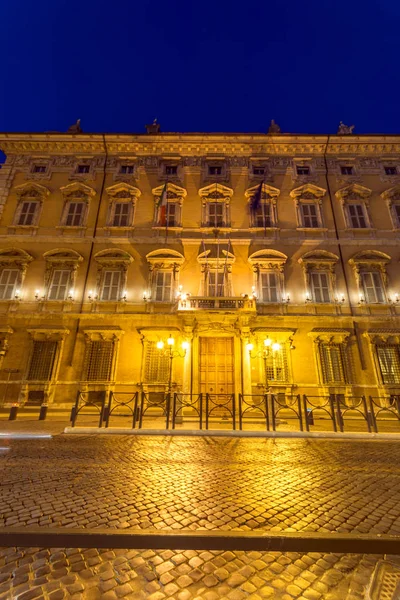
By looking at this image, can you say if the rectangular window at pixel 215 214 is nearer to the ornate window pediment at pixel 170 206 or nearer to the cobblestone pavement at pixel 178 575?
the ornate window pediment at pixel 170 206

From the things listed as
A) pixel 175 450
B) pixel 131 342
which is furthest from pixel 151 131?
pixel 175 450

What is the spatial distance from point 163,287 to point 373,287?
11827 mm

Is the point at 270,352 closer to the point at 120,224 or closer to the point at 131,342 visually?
the point at 131,342

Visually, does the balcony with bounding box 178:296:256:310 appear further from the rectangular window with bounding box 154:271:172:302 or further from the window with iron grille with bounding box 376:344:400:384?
the window with iron grille with bounding box 376:344:400:384

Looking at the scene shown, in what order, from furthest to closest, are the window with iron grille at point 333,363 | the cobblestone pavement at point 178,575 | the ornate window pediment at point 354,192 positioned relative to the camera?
the ornate window pediment at point 354,192, the window with iron grille at point 333,363, the cobblestone pavement at point 178,575

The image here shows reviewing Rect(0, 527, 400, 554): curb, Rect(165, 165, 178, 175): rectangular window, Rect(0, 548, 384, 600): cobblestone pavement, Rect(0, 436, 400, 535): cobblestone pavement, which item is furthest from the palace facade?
Rect(0, 548, 384, 600): cobblestone pavement

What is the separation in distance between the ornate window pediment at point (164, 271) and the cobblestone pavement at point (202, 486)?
9384 millimetres

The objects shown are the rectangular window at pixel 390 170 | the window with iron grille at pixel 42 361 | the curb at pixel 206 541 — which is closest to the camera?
the curb at pixel 206 541

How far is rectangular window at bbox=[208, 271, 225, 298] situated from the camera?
→ 49.8ft

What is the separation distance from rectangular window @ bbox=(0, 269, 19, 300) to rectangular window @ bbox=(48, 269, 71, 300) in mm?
2051

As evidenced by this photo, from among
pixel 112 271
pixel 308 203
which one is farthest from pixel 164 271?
pixel 308 203

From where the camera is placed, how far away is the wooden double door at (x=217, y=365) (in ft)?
44.9

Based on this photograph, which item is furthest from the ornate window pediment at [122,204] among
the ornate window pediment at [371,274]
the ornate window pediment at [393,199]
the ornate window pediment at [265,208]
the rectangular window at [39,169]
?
the ornate window pediment at [393,199]

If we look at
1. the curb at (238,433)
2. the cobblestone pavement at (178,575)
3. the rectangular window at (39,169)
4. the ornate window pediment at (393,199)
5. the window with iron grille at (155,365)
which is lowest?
the cobblestone pavement at (178,575)
